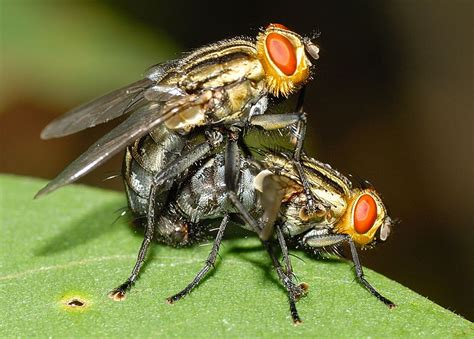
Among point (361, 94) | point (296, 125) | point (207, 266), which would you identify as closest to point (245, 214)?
point (207, 266)

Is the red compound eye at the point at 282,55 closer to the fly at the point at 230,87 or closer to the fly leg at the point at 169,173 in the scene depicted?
the fly at the point at 230,87

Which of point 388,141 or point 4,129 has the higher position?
point 388,141

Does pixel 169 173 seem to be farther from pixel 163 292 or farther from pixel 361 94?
pixel 361 94

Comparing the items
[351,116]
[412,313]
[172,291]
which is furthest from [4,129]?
[412,313]

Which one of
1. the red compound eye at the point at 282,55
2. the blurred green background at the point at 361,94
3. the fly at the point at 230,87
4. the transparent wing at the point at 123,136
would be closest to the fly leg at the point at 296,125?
the fly at the point at 230,87

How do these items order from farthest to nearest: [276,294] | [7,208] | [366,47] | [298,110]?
[366,47] → [7,208] → [298,110] → [276,294]

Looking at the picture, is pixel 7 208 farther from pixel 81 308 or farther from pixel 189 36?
pixel 189 36
